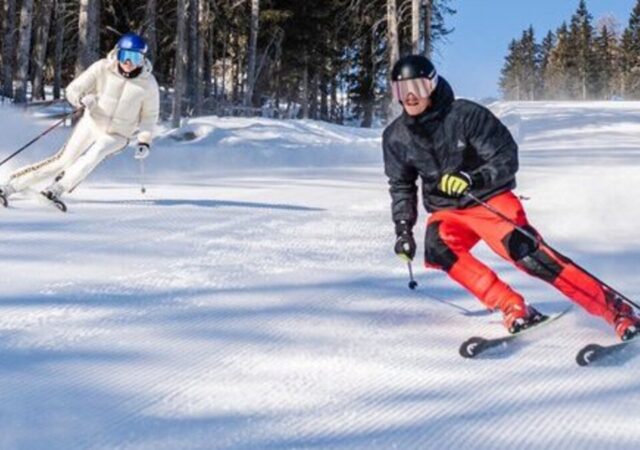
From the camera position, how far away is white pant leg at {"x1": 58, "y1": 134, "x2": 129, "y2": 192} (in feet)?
25.6

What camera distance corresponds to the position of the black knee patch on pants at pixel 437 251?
412cm

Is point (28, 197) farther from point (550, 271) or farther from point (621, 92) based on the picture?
point (621, 92)

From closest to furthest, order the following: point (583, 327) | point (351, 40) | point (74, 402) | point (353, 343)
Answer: point (74, 402)
point (353, 343)
point (583, 327)
point (351, 40)

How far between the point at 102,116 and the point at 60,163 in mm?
695

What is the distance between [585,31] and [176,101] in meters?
80.9

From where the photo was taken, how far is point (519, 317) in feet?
12.5

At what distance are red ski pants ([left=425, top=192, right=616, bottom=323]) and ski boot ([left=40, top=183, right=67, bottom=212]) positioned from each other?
181 inches

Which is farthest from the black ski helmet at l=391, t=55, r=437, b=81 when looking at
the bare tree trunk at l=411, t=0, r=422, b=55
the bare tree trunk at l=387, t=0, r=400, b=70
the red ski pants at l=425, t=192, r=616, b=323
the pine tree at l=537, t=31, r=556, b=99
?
the pine tree at l=537, t=31, r=556, b=99

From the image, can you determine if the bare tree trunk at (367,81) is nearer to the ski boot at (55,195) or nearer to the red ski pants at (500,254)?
the ski boot at (55,195)

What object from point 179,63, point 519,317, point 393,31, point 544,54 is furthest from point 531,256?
point 544,54

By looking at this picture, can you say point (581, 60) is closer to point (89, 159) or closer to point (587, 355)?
point (89, 159)

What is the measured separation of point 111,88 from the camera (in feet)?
25.8

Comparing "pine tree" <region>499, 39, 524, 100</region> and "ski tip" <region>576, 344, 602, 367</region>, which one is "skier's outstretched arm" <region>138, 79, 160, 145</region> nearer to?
"ski tip" <region>576, 344, 602, 367</region>

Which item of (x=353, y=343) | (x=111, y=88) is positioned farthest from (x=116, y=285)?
(x=111, y=88)
